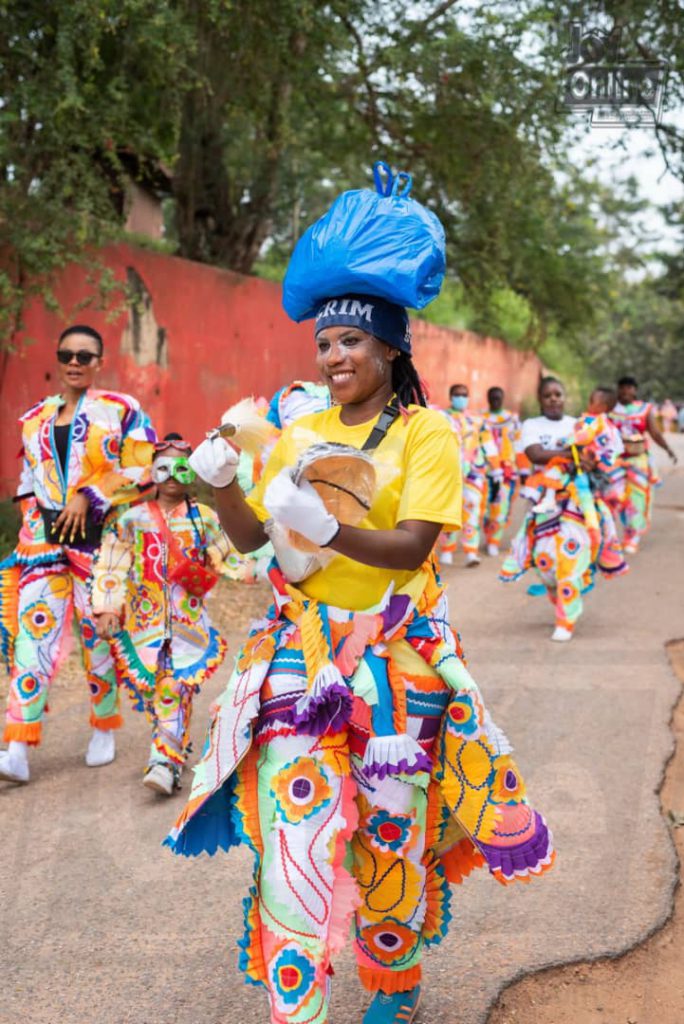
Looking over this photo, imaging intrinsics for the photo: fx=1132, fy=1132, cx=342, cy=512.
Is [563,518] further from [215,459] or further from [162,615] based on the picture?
[215,459]

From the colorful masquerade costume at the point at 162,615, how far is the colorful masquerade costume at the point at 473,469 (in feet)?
23.8

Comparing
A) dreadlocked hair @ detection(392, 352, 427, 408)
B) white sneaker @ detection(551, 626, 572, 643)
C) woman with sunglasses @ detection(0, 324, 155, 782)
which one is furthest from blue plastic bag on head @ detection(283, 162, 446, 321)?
white sneaker @ detection(551, 626, 572, 643)

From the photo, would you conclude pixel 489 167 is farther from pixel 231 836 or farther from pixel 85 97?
pixel 231 836

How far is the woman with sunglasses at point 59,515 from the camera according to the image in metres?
5.26

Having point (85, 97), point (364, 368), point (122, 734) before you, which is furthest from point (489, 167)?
point (364, 368)

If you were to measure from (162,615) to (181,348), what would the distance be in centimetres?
746

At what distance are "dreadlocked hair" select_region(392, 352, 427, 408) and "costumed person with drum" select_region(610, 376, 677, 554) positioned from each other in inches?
405

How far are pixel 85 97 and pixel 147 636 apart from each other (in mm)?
5691

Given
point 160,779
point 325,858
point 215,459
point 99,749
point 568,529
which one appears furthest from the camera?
point 568,529

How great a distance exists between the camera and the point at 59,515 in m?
5.27

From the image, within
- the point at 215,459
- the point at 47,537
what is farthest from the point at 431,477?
the point at 47,537

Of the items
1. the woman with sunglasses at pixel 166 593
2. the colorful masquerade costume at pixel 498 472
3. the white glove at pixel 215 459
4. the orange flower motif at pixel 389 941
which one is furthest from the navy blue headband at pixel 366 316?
the colorful masquerade costume at pixel 498 472

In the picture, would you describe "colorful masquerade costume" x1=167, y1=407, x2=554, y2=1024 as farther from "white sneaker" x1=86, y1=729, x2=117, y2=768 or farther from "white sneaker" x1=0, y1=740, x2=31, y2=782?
"white sneaker" x1=86, y1=729, x2=117, y2=768

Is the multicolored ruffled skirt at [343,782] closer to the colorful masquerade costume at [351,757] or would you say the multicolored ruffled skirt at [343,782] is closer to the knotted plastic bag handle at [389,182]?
the colorful masquerade costume at [351,757]
